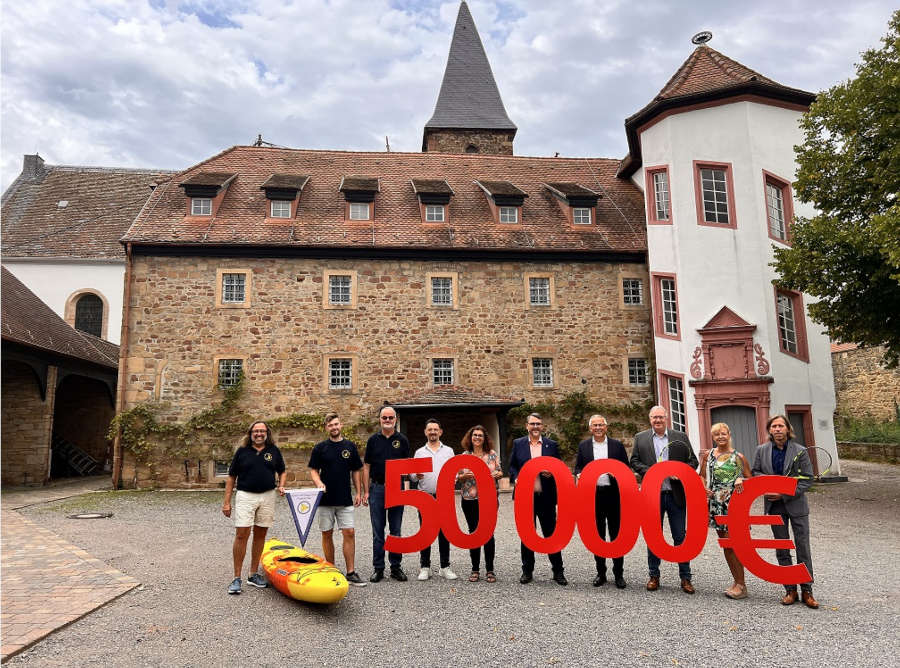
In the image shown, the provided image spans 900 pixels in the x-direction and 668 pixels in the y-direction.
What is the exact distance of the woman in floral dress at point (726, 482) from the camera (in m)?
5.90

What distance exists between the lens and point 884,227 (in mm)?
9711

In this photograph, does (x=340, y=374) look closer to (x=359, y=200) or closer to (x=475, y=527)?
(x=359, y=200)

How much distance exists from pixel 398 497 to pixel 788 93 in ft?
51.6

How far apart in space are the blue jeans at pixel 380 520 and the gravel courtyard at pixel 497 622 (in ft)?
0.88

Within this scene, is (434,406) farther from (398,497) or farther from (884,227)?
(884,227)

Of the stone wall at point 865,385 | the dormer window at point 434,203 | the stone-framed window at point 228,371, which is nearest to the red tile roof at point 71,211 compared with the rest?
the stone-framed window at point 228,371

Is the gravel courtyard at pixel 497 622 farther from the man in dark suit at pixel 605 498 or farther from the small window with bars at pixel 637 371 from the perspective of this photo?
the small window with bars at pixel 637 371

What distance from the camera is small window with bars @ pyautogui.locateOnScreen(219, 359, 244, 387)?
637 inches

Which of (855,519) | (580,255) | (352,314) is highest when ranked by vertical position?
(580,255)

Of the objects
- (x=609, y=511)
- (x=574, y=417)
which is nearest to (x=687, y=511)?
(x=609, y=511)

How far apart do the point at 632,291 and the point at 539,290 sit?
2844 millimetres

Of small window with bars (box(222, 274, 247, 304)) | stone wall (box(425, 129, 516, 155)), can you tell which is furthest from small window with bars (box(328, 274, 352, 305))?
stone wall (box(425, 129, 516, 155))

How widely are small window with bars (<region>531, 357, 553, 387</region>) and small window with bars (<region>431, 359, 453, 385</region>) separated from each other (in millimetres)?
2407

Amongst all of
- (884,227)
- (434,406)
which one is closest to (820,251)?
(884,227)
